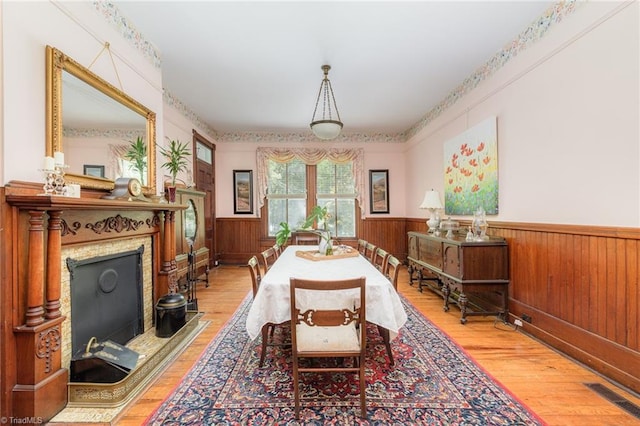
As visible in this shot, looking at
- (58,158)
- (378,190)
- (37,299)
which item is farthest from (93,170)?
(378,190)

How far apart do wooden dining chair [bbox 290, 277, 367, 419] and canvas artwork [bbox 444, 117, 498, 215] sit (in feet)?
8.42

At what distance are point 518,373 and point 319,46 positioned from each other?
3451 mm

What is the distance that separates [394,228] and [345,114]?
2.78 m

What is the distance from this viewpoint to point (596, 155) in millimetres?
2168

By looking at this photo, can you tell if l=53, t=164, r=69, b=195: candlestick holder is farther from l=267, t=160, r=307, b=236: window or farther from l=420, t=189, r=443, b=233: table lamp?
l=267, t=160, r=307, b=236: window

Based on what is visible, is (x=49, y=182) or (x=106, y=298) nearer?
(x=49, y=182)

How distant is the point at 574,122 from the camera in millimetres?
2346

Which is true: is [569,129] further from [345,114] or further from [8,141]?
[8,141]

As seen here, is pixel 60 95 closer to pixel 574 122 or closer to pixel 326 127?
pixel 326 127

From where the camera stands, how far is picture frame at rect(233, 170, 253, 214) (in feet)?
21.0

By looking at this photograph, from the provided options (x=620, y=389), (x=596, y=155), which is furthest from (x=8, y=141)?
(x=620, y=389)

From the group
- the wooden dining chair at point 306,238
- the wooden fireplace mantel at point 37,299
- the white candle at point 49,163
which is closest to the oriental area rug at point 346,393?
the wooden fireplace mantel at point 37,299

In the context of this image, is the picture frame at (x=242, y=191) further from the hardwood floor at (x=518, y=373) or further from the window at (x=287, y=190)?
the hardwood floor at (x=518, y=373)

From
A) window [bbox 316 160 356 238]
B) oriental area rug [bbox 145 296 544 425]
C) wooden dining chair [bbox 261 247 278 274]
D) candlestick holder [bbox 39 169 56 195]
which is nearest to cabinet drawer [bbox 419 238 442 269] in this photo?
oriental area rug [bbox 145 296 544 425]
